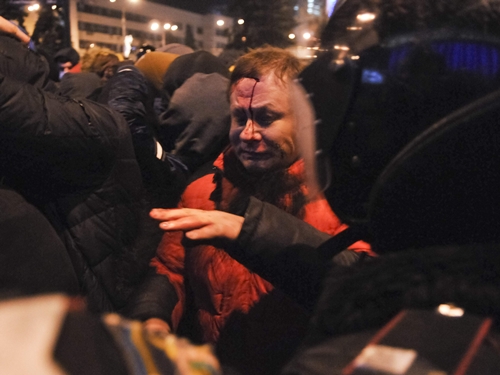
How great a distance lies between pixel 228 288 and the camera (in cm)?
163

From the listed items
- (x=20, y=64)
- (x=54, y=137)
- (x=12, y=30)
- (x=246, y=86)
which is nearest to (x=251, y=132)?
(x=246, y=86)

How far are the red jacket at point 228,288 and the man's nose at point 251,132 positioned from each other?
161mm

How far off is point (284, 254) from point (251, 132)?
65 centimetres

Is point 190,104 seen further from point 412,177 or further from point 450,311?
point 450,311

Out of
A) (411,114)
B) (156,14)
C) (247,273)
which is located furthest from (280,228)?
(156,14)

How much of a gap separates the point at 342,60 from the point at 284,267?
54cm

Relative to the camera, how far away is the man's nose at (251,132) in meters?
1.75

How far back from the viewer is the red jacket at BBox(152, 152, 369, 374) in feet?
5.16

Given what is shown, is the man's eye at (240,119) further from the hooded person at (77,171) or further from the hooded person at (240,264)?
the hooded person at (77,171)

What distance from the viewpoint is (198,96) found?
2.67m

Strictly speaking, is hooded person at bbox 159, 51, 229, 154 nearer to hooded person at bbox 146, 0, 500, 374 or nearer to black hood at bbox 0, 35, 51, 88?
black hood at bbox 0, 35, 51, 88

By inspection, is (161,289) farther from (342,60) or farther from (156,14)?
(156,14)

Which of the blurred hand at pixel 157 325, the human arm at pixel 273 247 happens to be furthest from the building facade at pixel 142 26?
Result: the human arm at pixel 273 247

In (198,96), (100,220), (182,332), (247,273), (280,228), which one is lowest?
(182,332)
